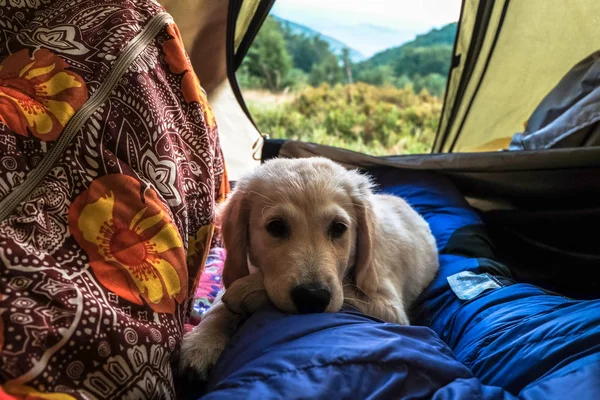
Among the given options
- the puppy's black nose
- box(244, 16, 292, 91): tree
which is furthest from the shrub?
the puppy's black nose

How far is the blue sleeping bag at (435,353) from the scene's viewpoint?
1.17m

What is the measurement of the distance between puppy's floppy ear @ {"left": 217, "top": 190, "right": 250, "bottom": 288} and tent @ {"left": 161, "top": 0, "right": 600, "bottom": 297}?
108cm

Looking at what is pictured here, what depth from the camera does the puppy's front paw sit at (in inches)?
55.9

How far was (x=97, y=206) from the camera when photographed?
129 centimetres

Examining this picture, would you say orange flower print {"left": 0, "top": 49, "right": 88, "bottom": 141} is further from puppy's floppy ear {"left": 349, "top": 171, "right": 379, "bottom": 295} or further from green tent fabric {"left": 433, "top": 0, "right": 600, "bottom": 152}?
green tent fabric {"left": 433, "top": 0, "right": 600, "bottom": 152}

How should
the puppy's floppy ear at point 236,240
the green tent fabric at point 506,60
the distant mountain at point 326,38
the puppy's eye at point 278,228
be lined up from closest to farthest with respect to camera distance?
the puppy's eye at point 278,228
the puppy's floppy ear at point 236,240
the green tent fabric at point 506,60
the distant mountain at point 326,38

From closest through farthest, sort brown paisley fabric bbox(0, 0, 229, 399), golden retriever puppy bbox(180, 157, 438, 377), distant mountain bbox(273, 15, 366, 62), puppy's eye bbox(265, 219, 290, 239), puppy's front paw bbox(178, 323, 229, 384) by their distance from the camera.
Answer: brown paisley fabric bbox(0, 0, 229, 399)
puppy's front paw bbox(178, 323, 229, 384)
golden retriever puppy bbox(180, 157, 438, 377)
puppy's eye bbox(265, 219, 290, 239)
distant mountain bbox(273, 15, 366, 62)

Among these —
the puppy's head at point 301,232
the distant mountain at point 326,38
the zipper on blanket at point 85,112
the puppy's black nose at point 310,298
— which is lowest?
the puppy's black nose at point 310,298

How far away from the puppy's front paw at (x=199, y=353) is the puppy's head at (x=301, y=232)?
212 mm

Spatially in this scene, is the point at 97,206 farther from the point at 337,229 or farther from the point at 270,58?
the point at 270,58

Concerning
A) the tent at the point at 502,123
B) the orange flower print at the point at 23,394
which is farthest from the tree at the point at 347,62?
the orange flower print at the point at 23,394

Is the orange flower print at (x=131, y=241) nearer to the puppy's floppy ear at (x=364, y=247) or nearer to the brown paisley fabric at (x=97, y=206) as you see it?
the brown paisley fabric at (x=97, y=206)

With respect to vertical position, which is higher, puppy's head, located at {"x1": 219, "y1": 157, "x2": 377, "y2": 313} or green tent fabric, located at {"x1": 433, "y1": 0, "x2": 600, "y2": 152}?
green tent fabric, located at {"x1": 433, "y1": 0, "x2": 600, "y2": 152}

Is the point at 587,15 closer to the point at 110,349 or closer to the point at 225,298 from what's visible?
the point at 225,298
